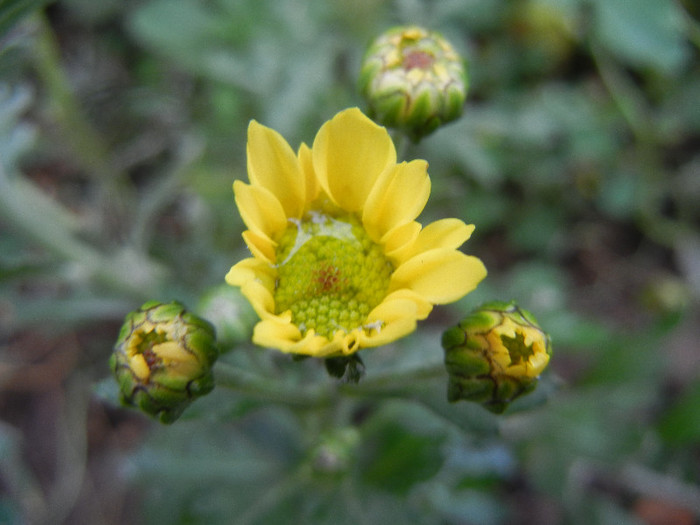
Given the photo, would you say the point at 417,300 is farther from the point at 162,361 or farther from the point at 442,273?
the point at 162,361

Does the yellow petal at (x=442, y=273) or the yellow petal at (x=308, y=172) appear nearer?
the yellow petal at (x=442, y=273)

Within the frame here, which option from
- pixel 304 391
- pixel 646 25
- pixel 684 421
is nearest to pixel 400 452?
pixel 304 391

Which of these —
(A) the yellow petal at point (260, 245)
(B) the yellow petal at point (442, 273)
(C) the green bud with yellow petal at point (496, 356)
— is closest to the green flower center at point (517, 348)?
(C) the green bud with yellow petal at point (496, 356)

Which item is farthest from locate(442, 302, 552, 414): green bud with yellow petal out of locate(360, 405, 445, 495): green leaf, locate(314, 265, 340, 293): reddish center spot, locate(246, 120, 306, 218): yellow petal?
locate(360, 405, 445, 495): green leaf

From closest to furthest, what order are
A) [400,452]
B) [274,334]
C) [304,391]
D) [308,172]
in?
[274,334]
[308,172]
[304,391]
[400,452]

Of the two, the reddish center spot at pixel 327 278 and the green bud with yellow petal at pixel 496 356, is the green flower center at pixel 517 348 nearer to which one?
the green bud with yellow petal at pixel 496 356

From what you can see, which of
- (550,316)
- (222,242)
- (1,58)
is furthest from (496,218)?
(1,58)

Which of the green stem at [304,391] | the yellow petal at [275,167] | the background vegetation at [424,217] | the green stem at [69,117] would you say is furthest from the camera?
the green stem at [69,117]
